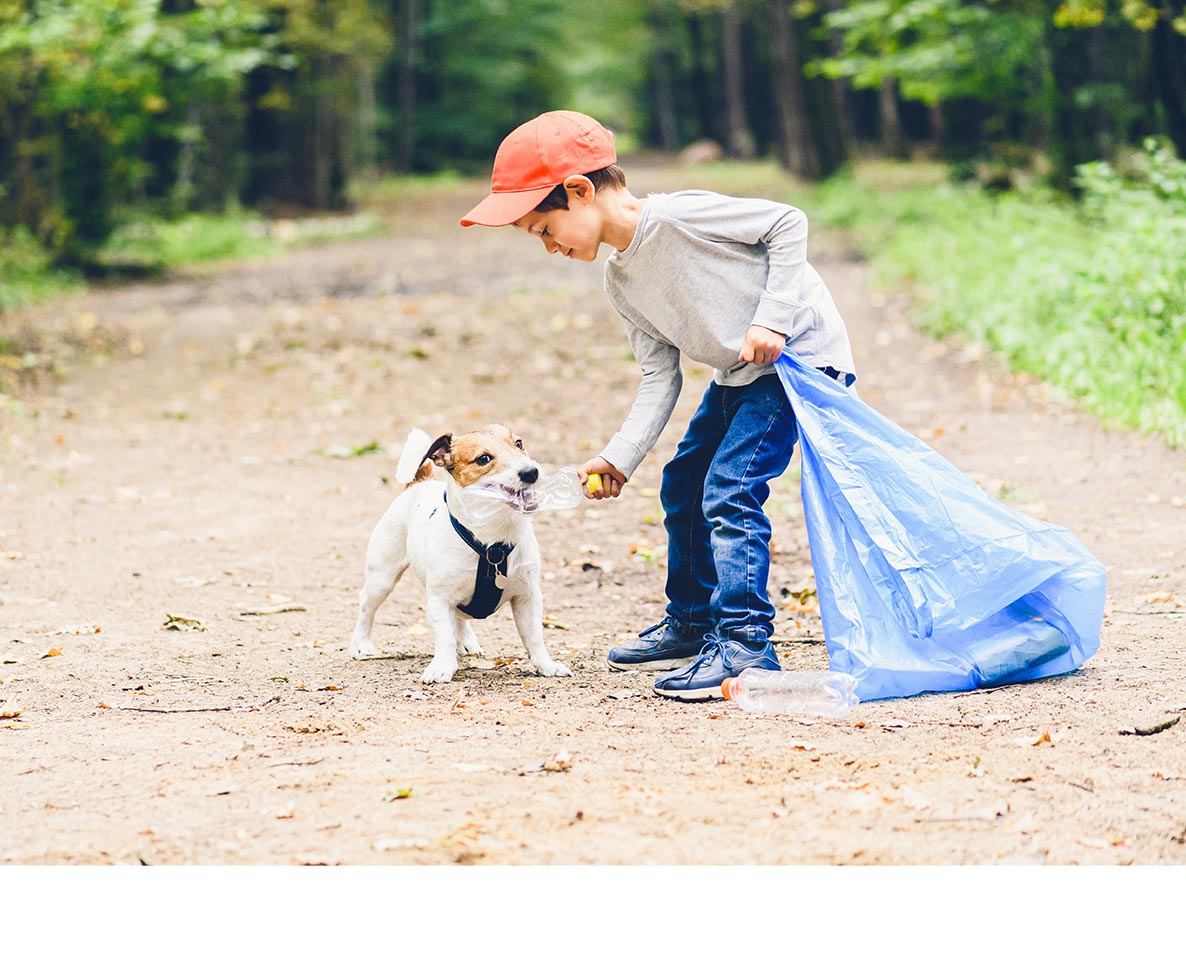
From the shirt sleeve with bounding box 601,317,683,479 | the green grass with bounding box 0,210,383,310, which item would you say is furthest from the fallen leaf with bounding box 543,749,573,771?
the green grass with bounding box 0,210,383,310

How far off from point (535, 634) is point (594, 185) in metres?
1.56

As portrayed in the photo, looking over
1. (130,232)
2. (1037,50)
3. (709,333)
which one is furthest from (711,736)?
(130,232)

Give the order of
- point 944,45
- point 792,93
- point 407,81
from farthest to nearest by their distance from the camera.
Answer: point 407,81, point 792,93, point 944,45

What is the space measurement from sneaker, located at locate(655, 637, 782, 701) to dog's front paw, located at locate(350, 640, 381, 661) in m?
1.29

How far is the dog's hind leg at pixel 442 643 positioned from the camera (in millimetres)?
4668

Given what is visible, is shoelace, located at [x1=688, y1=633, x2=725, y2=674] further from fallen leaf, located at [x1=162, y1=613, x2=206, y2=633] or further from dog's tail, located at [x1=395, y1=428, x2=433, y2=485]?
fallen leaf, located at [x1=162, y1=613, x2=206, y2=633]

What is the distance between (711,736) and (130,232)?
1968cm

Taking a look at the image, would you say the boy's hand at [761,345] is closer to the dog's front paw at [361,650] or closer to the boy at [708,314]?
the boy at [708,314]

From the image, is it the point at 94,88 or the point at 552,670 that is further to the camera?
the point at 94,88

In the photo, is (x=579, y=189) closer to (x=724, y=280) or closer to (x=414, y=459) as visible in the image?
(x=724, y=280)

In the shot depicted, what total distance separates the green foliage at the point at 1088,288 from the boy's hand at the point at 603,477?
181 inches

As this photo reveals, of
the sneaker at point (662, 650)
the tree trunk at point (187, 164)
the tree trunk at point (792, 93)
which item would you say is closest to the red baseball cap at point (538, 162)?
the sneaker at point (662, 650)

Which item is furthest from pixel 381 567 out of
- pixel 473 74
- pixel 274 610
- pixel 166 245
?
pixel 473 74

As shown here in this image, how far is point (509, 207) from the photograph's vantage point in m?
4.17
